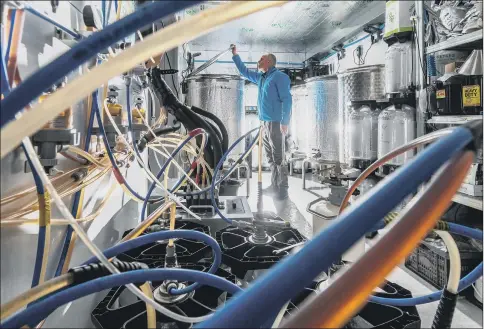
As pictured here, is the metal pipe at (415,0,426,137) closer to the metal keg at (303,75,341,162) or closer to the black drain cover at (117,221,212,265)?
the black drain cover at (117,221,212,265)

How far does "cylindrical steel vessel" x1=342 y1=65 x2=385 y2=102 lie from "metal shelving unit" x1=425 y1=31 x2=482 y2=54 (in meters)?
1.12

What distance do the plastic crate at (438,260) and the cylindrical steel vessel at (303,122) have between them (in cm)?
275

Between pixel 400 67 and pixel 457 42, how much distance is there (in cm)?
58

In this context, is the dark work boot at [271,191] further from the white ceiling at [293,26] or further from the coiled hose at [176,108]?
the coiled hose at [176,108]

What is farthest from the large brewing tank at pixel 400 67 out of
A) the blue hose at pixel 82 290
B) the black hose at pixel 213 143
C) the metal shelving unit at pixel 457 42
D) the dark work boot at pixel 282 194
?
the blue hose at pixel 82 290

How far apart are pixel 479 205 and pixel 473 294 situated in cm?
41

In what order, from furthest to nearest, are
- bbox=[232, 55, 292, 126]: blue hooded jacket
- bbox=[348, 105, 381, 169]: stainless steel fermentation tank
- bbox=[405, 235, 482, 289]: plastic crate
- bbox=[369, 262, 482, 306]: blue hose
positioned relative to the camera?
bbox=[232, 55, 292, 126]: blue hooded jacket
bbox=[348, 105, 381, 169]: stainless steel fermentation tank
bbox=[405, 235, 482, 289]: plastic crate
bbox=[369, 262, 482, 306]: blue hose

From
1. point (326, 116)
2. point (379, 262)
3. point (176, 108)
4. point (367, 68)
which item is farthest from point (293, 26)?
point (379, 262)

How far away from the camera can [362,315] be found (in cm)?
77

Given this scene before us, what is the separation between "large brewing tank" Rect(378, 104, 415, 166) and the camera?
2.18 m

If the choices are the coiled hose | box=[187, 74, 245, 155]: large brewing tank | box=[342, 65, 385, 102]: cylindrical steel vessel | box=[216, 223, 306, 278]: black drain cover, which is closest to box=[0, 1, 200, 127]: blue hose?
box=[216, 223, 306, 278]: black drain cover

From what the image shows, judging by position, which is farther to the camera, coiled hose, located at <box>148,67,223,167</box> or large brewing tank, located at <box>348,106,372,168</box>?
large brewing tank, located at <box>348,106,372,168</box>

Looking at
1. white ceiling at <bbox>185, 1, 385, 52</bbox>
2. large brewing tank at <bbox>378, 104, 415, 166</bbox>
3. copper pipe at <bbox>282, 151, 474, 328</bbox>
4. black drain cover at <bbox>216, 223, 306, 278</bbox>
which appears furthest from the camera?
white ceiling at <bbox>185, 1, 385, 52</bbox>

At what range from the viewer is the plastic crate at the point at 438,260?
154 cm
